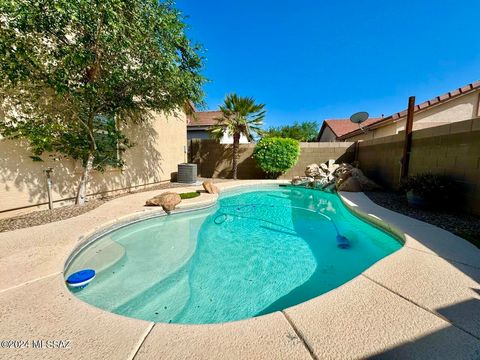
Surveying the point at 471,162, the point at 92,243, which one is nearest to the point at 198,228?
the point at 92,243

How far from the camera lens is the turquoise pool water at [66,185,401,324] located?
2.54 metres

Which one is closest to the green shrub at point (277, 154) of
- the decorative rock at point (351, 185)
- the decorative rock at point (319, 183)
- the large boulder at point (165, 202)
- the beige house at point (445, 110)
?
the decorative rock at point (319, 183)

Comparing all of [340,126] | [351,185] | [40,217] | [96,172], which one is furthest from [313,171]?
[340,126]

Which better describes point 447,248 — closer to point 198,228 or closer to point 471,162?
point 471,162

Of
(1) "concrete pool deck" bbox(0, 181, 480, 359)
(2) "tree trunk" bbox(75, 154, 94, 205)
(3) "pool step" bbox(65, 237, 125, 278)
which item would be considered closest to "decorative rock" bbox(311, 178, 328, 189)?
(1) "concrete pool deck" bbox(0, 181, 480, 359)

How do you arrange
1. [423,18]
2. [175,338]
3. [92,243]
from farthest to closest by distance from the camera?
[423,18] → [92,243] → [175,338]

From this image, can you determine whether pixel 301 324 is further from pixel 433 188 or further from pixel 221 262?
pixel 433 188

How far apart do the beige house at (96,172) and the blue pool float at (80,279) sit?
370 cm

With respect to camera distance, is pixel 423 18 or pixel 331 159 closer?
pixel 423 18

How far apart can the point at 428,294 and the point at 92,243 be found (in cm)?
481

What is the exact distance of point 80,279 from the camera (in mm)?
2539

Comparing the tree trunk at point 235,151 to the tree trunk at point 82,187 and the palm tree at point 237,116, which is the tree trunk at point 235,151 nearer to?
the palm tree at point 237,116

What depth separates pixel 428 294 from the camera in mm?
1939

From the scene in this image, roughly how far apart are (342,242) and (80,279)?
4636mm
